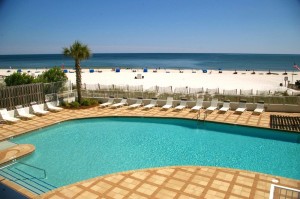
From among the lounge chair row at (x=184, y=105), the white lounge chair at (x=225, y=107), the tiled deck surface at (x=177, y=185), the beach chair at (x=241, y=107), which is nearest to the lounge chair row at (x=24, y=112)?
the lounge chair row at (x=184, y=105)

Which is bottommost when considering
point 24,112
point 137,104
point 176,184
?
point 176,184

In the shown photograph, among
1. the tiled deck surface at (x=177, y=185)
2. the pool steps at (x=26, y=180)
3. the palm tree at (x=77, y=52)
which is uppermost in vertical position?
the palm tree at (x=77, y=52)

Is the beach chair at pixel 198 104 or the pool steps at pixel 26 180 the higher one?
the beach chair at pixel 198 104

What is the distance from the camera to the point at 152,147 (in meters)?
13.7

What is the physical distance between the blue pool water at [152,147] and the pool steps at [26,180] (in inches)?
17.3

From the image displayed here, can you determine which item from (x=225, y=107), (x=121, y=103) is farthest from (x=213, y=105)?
(x=121, y=103)

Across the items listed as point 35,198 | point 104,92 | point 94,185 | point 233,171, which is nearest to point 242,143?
point 233,171

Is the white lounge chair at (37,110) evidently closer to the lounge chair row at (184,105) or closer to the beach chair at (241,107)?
the lounge chair row at (184,105)

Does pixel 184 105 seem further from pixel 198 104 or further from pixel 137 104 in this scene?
pixel 137 104

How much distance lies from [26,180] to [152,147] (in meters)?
6.41

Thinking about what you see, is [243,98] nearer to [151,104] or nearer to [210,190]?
[151,104]

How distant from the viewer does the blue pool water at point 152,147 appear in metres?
11.2

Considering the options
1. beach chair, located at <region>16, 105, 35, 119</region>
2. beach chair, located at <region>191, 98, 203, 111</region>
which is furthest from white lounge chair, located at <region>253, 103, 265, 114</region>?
beach chair, located at <region>16, 105, 35, 119</region>

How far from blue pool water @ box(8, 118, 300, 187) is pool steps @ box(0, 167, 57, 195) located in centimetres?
44
